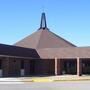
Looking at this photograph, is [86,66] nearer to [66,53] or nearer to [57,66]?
[66,53]

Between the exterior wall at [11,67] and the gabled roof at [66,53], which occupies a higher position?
the gabled roof at [66,53]

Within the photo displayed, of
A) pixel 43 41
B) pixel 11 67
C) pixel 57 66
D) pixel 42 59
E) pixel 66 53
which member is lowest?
pixel 11 67

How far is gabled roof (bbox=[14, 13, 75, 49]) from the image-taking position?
61.5m

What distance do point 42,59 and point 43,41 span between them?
8859mm

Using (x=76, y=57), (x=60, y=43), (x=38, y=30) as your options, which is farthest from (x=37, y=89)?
(x=38, y=30)

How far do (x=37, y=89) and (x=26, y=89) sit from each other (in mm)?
756

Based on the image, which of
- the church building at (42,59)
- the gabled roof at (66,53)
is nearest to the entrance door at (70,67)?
the church building at (42,59)

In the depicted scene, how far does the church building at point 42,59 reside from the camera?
46.8 m

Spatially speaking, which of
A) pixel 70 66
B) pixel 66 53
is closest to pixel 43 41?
pixel 70 66

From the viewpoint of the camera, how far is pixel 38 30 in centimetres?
6856

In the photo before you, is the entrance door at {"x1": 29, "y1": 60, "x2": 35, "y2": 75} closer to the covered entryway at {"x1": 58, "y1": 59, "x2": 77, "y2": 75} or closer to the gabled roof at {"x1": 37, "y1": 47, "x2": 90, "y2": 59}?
the gabled roof at {"x1": 37, "y1": 47, "x2": 90, "y2": 59}

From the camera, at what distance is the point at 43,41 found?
6259 cm

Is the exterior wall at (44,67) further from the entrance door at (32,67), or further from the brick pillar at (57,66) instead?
the brick pillar at (57,66)

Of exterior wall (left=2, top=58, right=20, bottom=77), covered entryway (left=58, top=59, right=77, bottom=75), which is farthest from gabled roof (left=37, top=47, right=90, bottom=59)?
exterior wall (left=2, top=58, right=20, bottom=77)
